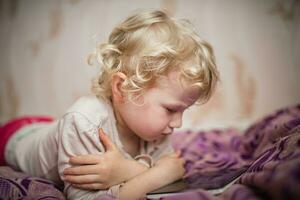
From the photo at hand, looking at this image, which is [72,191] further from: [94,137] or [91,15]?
[91,15]

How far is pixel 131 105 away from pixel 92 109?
10 centimetres

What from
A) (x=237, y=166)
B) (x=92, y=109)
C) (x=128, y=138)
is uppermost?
(x=92, y=109)

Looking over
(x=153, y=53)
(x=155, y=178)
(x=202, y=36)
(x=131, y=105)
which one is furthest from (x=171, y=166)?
(x=202, y=36)

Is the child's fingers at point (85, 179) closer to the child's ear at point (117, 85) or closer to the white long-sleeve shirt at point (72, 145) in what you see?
the white long-sleeve shirt at point (72, 145)

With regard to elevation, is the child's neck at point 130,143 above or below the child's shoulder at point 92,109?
below

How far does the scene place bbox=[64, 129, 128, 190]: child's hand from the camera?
2.96 ft

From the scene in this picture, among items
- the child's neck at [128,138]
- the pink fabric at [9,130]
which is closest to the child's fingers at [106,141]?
the child's neck at [128,138]

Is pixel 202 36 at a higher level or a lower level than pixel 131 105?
higher

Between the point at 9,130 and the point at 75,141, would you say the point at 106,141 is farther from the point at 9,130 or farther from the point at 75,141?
the point at 9,130

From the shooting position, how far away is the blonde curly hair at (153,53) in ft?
3.09

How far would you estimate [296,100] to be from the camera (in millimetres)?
1932

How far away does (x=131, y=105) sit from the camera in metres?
0.99

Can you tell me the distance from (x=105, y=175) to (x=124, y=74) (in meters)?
0.26

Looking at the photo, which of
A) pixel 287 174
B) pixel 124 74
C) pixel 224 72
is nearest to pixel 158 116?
pixel 124 74
